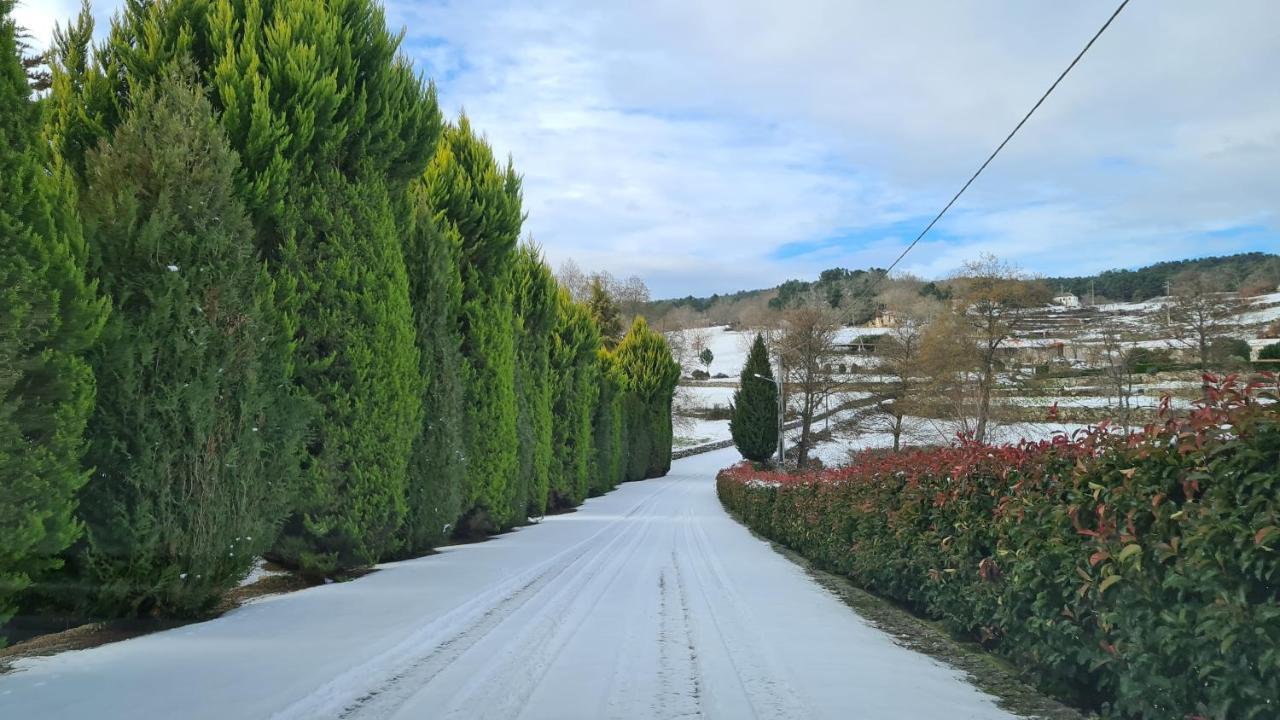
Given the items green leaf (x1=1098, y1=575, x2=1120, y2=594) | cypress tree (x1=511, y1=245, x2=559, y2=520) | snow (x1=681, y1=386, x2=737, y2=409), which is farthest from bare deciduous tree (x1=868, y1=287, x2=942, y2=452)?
snow (x1=681, y1=386, x2=737, y2=409)

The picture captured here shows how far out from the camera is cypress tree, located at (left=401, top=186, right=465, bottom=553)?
10414 mm

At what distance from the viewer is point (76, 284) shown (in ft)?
15.3

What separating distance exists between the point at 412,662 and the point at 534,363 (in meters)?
15.6

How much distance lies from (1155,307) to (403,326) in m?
20.5

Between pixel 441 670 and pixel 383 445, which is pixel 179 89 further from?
pixel 441 670

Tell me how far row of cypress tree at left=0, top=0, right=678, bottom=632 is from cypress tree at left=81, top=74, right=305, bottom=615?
0.02 meters

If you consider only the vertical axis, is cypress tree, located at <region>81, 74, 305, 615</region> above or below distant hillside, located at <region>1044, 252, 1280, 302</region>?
below

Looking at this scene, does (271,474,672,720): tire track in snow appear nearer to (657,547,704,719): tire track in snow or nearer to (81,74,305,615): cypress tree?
(657,547,704,719): tire track in snow

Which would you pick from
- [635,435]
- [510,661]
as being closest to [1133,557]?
[510,661]

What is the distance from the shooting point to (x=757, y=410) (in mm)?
46875

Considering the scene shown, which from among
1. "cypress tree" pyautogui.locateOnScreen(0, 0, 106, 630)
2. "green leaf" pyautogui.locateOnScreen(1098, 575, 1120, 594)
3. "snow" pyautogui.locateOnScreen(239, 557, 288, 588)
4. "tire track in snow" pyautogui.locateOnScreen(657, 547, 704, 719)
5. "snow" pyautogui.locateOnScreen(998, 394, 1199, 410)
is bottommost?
"snow" pyautogui.locateOnScreen(239, 557, 288, 588)

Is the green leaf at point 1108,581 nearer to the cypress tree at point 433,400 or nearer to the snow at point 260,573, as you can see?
the snow at point 260,573

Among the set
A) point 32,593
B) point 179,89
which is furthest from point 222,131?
point 32,593

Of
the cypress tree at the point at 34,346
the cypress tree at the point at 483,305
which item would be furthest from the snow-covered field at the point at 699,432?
the cypress tree at the point at 34,346
